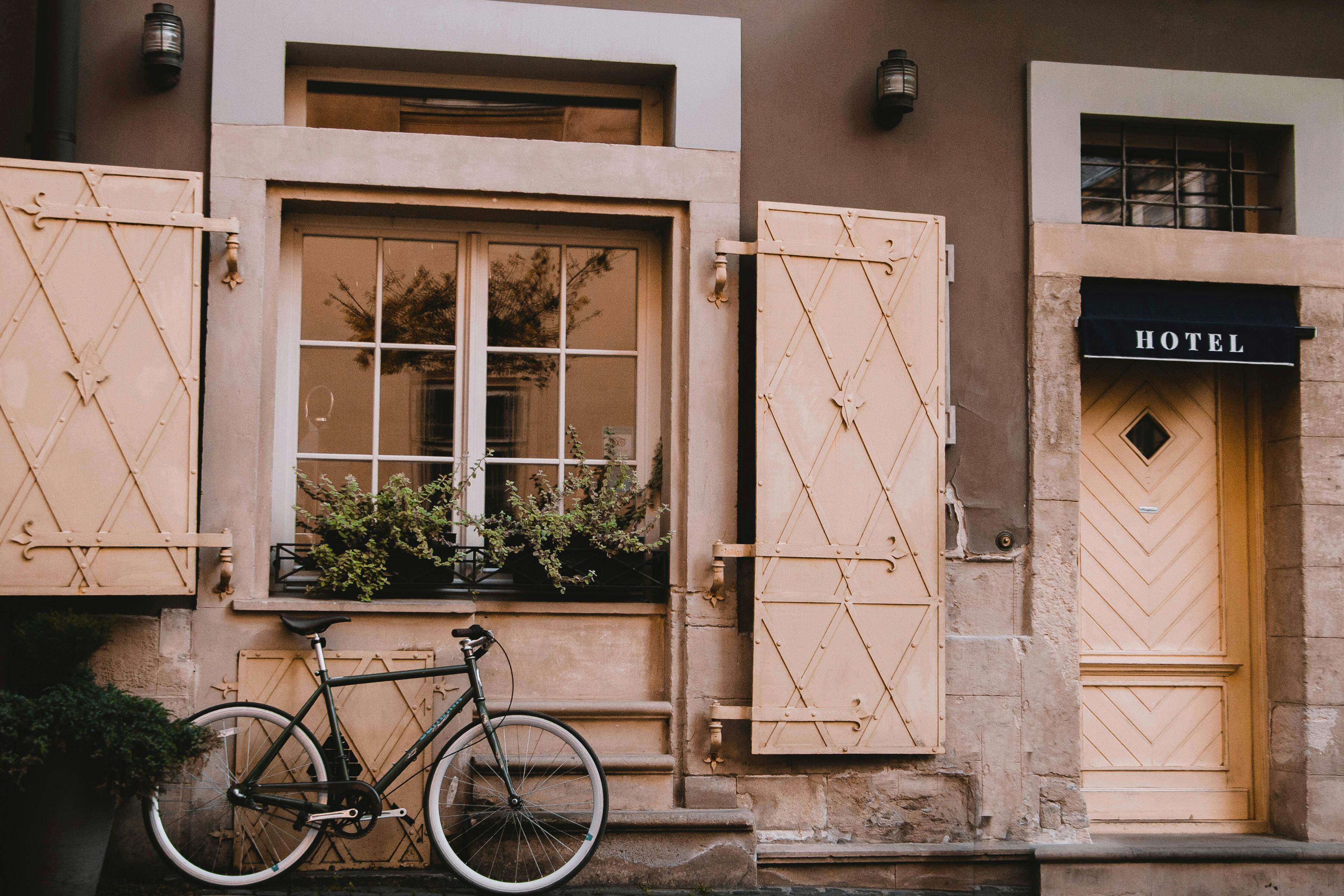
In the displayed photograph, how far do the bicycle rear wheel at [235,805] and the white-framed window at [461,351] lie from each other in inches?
34.8

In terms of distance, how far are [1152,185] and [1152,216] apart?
167mm

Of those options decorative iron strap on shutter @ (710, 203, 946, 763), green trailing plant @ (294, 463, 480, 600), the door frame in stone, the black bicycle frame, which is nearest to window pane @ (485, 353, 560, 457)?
green trailing plant @ (294, 463, 480, 600)

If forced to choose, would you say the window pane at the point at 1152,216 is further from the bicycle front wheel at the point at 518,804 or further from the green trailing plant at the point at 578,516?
the bicycle front wheel at the point at 518,804

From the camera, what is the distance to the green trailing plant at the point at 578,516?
16.3 feet

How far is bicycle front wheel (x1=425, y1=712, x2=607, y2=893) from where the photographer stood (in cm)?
451

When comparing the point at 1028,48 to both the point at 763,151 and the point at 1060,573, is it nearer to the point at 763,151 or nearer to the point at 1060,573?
the point at 763,151

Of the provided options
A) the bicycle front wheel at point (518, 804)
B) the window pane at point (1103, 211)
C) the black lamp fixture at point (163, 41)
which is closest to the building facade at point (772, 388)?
the window pane at point (1103, 211)

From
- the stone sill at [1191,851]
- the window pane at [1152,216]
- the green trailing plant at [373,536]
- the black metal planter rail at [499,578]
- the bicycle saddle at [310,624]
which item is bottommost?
the stone sill at [1191,851]

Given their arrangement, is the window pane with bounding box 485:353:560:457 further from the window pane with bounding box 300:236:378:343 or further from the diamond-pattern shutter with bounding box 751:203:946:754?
the diamond-pattern shutter with bounding box 751:203:946:754

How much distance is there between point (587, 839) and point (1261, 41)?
509 centimetres

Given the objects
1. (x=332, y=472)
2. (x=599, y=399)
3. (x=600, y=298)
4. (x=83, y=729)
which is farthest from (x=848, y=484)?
(x=83, y=729)

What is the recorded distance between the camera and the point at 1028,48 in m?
5.50

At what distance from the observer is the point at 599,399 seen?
5398mm

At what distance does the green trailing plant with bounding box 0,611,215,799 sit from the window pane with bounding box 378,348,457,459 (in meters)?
1.49
